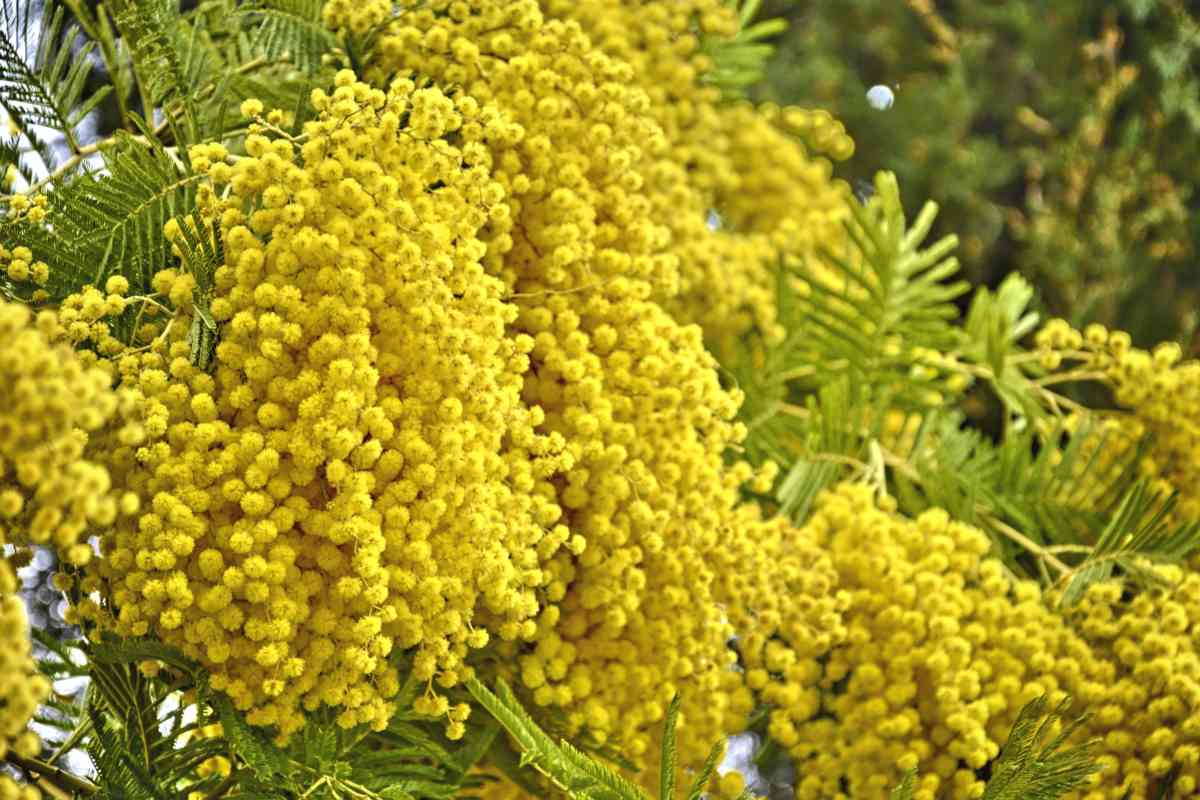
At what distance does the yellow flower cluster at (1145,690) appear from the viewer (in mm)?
998

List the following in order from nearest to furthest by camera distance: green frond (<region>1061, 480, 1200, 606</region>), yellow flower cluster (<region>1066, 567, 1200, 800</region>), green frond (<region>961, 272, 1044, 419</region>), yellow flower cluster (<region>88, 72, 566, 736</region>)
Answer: yellow flower cluster (<region>88, 72, 566, 736</region>)
yellow flower cluster (<region>1066, 567, 1200, 800</region>)
green frond (<region>1061, 480, 1200, 606</region>)
green frond (<region>961, 272, 1044, 419</region>)

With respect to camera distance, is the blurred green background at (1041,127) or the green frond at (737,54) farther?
the blurred green background at (1041,127)

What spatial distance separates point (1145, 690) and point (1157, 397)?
29 centimetres

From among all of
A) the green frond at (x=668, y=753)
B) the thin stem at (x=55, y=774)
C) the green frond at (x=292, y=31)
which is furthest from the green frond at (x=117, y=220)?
the green frond at (x=668, y=753)

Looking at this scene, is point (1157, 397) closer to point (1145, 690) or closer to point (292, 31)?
point (1145, 690)

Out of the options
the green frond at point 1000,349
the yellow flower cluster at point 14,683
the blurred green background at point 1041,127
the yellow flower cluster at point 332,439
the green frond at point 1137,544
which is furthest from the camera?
the blurred green background at point 1041,127

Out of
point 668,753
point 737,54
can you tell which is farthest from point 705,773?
point 737,54

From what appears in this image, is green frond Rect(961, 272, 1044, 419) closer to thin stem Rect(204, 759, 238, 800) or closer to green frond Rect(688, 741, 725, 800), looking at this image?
green frond Rect(688, 741, 725, 800)

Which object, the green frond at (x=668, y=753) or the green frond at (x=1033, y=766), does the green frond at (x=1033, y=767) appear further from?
the green frond at (x=668, y=753)

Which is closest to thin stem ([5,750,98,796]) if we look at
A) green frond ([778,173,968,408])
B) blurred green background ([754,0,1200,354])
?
green frond ([778,173,968,408])

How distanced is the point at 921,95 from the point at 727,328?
1115 mm

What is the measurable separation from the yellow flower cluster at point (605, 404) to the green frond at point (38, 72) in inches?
8.7

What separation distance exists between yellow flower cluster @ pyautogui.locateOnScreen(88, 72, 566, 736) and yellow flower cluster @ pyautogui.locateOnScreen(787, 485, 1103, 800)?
0.97 feet

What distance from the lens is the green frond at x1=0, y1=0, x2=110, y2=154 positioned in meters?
1.00
